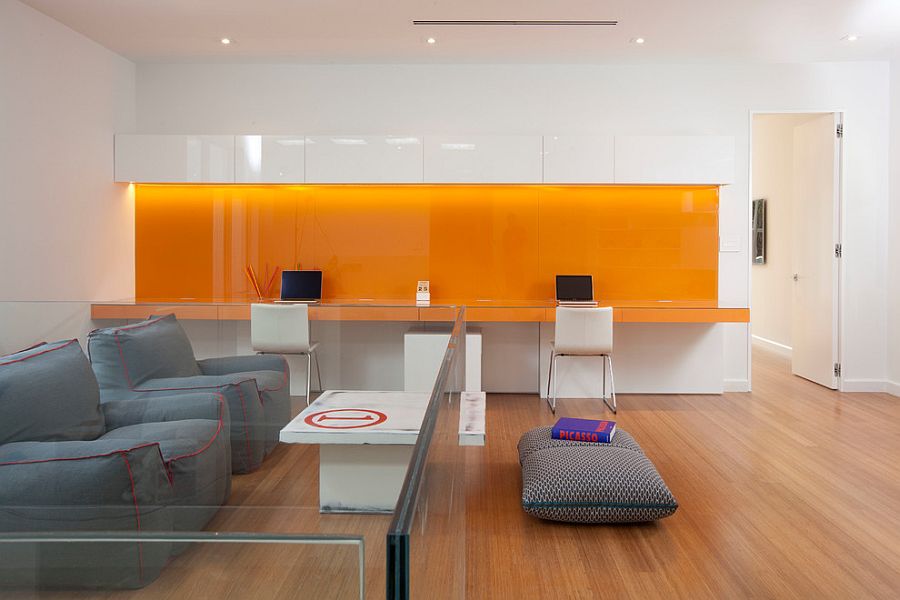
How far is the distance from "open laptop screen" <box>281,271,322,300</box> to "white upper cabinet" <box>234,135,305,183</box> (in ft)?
2.52

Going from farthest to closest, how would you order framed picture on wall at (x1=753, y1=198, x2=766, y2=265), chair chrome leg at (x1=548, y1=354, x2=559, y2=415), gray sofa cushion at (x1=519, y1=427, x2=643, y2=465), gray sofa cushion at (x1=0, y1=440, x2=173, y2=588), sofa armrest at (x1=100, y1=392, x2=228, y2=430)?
framed picture on wall at (x1=753, y1=198, x2=766, y2=265)
chair chrome leg at (x1=548, y1=354, x2=559, y2=415)
gray sofa cushion at (x1=519, y1=427, x2=643, y2=465)
sofa armrest at (x1=100, y1=392, x2=228, y2=430)
gray sofa cushion at (x1=0, y1=440, x2=173, y2=588)

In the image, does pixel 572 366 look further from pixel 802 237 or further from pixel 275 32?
pixel 275 32

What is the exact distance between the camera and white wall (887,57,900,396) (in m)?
5.65

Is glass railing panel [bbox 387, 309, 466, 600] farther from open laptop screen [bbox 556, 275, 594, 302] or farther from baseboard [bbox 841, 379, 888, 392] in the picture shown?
baseboard [bbox 841, 379, 888, 392]

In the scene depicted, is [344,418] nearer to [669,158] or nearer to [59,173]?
[59,173]

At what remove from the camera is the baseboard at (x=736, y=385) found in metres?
5.85

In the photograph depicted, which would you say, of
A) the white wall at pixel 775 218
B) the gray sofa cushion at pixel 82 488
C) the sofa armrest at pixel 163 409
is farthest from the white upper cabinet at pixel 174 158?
the white wall at pixel 775 218

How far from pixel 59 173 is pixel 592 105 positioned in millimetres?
4021

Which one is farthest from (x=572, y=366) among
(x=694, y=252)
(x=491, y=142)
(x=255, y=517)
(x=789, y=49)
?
(x=255, y=517)

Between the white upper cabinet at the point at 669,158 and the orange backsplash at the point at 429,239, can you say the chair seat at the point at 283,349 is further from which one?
the white upper cabinet at the point at 669,158

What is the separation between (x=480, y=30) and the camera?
486 cm

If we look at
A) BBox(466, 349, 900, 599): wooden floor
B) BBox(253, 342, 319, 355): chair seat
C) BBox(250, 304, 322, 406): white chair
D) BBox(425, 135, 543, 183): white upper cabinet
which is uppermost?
BBox(425, 135, 543, 183): white upper cabinet

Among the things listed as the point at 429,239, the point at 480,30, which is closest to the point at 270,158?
the point at 429,239

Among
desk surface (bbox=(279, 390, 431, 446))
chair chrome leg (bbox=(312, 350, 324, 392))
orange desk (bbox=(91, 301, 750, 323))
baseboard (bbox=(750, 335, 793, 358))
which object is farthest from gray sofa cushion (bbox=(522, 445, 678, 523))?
baseboard (bbox=(750, 335, 793, 358))
